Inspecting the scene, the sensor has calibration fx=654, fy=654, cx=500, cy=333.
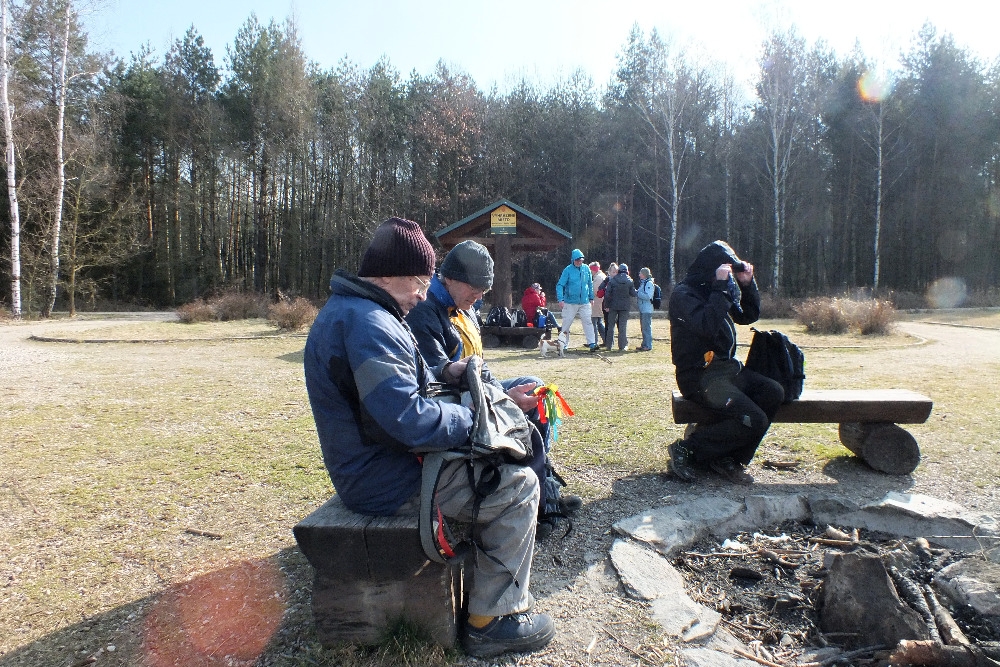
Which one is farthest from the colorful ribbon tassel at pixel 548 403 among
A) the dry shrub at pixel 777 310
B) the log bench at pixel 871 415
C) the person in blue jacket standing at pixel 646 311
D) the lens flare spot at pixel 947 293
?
the lens flare spot at pixel 947 293

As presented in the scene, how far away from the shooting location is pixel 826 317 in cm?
1572

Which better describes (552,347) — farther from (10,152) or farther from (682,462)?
(10,152)

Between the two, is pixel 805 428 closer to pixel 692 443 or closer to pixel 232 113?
pixel 692 443

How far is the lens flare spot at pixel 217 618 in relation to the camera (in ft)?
7.84

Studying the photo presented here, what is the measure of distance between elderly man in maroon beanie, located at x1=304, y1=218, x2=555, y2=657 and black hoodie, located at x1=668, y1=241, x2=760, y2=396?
7.01ft

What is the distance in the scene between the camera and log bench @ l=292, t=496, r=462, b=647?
2.27 metres

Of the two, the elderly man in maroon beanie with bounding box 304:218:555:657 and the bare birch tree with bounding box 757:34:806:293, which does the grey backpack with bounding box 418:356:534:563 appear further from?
the bare birch tree with bounding box 757:34:806:293

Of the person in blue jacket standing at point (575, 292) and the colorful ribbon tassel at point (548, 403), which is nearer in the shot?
the colorful ribbon tassel at point (548, 403)

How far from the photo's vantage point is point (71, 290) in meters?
24.3

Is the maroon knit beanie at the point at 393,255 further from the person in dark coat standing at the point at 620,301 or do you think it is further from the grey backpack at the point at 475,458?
the person in dark coat standing at the point at 620,301

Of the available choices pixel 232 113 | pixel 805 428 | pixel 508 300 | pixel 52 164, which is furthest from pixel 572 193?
pixel 805 428

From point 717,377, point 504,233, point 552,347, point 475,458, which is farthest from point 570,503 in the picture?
point 504,233

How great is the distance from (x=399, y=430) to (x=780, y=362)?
3.08m

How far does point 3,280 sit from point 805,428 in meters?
31.5
